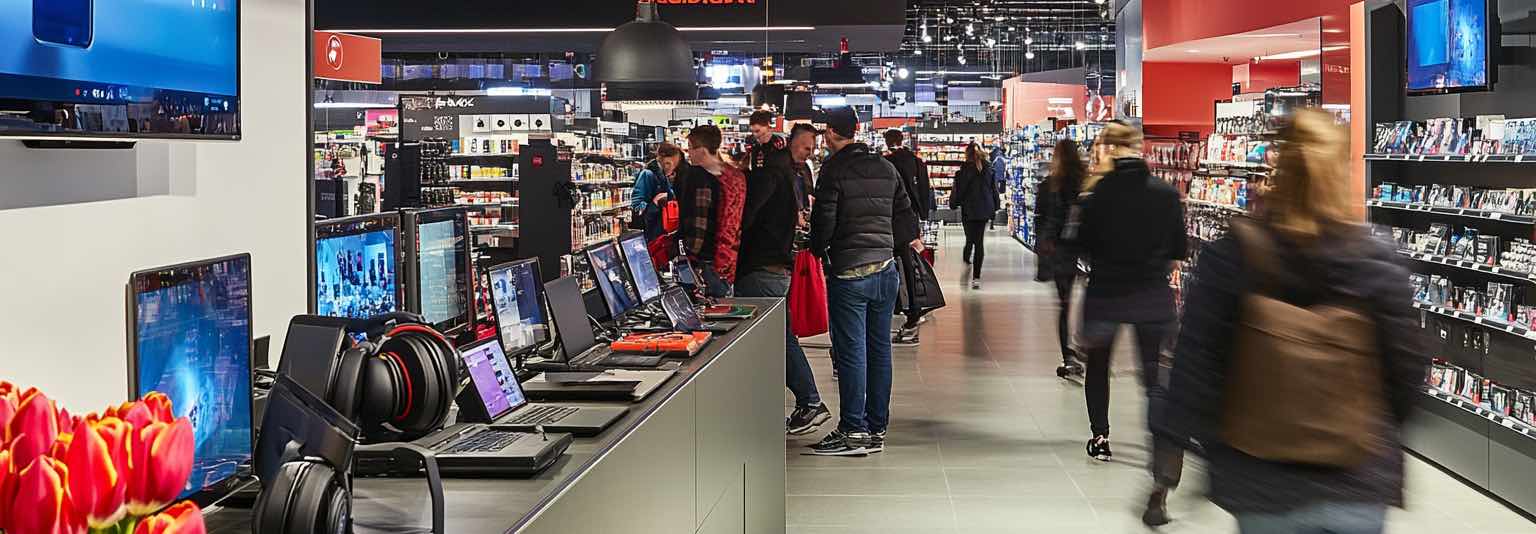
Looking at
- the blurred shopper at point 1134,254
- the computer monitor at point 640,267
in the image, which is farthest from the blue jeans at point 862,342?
the computer monitor at point 640,267

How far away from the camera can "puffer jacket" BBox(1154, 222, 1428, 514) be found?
2619mm

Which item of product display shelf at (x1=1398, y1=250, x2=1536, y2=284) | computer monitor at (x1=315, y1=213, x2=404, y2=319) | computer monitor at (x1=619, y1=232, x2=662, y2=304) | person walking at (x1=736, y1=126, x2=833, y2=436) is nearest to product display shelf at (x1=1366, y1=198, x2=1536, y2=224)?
product display shelf at (x1=1398, y1=250, x2=1536, y2=284)

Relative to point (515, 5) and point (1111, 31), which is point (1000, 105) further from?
point (515, 5)

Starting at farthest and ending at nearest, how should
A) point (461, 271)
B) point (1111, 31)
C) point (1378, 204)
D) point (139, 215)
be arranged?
point (1111, 31) → point (1378, 204) → point (461, 271) → point (139, 215)

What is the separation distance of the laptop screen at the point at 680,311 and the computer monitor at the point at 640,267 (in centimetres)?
16

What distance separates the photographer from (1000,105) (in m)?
37.7

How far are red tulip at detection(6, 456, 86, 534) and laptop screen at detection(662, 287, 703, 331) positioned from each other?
10.4 feet

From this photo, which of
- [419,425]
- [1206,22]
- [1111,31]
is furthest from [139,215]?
[1111,31]

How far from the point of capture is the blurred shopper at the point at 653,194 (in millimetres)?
11641

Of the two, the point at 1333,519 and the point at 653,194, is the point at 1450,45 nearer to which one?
the point at 1333,519

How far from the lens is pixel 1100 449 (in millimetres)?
6648

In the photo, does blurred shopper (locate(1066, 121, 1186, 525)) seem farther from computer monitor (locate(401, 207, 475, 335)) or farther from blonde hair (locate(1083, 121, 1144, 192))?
computer monitor (locate(401, 207, 475, 335))

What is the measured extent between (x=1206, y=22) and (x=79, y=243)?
37.7 feet

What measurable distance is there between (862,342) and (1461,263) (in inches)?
105
